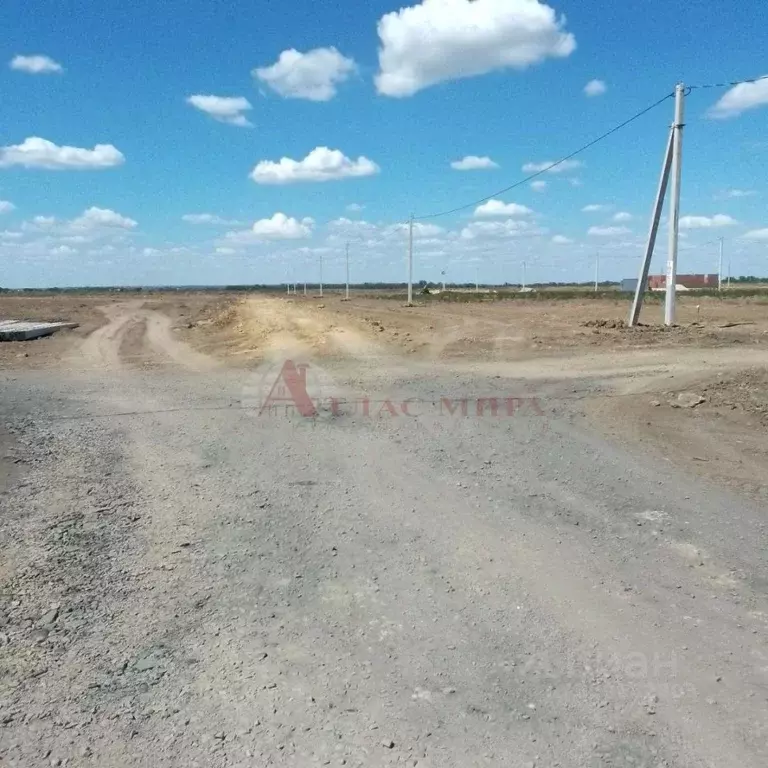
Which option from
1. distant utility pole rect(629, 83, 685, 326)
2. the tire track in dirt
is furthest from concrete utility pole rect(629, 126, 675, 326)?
the tire track in dirt

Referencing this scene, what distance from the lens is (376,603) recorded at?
414cm

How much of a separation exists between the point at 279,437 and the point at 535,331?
40.7 ft

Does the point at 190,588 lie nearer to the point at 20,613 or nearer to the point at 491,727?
the point at 20,613

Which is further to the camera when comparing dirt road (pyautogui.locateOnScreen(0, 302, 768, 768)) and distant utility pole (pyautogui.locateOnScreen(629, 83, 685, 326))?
distant utility pole (pyautogui.locateOnScreen(629, 83, 685, 326))

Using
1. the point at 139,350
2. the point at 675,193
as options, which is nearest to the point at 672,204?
the point at 675,193

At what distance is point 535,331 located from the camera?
1928cm

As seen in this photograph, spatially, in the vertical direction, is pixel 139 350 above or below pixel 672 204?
below

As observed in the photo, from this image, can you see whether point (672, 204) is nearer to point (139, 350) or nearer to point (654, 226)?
point (654, 226)

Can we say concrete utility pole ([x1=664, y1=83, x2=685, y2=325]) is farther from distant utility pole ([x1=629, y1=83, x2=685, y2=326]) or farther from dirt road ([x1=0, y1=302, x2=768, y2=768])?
dirt road ([x1=0, y1=302, x2=768, y2=768])

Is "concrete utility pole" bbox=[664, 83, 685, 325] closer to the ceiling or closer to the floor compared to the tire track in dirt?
closer to the ceiling

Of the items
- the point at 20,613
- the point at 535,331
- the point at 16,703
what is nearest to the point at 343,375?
the point at 535,331

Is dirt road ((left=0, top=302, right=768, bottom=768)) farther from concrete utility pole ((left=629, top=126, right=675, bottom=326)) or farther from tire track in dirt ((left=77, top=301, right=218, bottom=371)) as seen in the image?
concrete utility pole ((left=629, top=126, right=675, bottom=326))

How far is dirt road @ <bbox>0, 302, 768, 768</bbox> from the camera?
301cm

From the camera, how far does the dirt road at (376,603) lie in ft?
Result: 9.87
